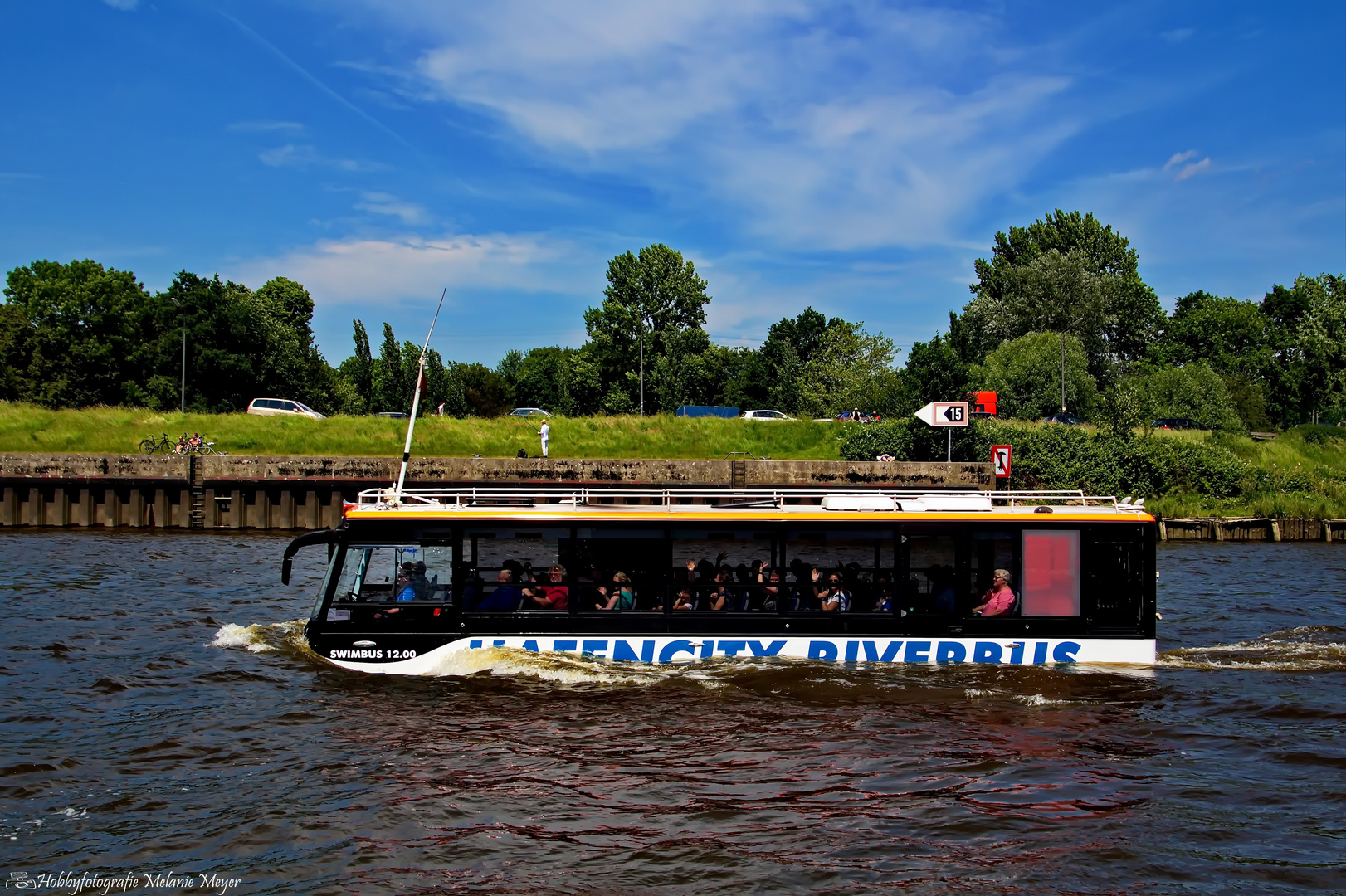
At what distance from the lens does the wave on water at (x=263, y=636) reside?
16203mm

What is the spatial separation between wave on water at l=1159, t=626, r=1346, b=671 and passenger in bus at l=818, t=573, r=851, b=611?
216 inches

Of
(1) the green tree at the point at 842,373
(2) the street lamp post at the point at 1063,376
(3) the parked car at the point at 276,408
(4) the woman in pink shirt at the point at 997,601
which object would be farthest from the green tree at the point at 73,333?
(4) the woman in pink shirt at the point at 997,601

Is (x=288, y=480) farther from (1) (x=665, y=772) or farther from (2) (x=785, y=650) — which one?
(1) (x=665, y=772)

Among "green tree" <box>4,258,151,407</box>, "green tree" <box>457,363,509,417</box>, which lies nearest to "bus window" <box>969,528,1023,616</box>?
"green tree" <box>4,258,151,407</box>

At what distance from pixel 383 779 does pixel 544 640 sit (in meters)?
3.30

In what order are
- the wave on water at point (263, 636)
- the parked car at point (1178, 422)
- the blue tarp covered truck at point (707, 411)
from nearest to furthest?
the wave on water at point (263, 636) < the parked car at point (1178, 422) < the blue tarp covered truck at point (707, 411)

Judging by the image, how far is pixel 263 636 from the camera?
16.9m

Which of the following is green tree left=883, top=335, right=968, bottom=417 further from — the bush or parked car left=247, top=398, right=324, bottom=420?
parked car left=247, top=398, right=324, bottom=420

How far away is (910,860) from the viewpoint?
8.73 m

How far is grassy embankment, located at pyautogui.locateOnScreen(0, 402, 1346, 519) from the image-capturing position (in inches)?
1626

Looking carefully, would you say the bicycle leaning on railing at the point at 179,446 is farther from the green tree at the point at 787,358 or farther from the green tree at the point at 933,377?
the green tree at the point at 787,358

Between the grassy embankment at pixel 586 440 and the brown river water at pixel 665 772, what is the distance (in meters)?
27.8

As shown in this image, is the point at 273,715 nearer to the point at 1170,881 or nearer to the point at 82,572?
the point at 1170,881

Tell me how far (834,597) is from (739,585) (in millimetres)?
1261
